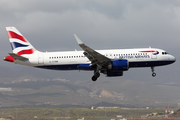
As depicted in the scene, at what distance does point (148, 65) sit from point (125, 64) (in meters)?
6.19

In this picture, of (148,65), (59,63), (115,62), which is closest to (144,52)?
(148,65)

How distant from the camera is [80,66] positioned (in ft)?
179

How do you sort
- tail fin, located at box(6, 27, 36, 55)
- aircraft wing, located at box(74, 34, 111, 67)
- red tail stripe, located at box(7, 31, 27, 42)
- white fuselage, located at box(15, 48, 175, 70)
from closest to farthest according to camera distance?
aircraft wing, located at box(74, 34, 111, 67), white fuselage, located at box(15, 48, 175, 70), tail fin, located at box(6, 27, 36, 55), red tail stripe, located at box(7, 31, 27, 42)

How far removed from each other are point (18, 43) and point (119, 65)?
23598mm

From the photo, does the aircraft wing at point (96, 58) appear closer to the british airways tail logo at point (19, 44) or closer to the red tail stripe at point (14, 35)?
the british airways tail logo at point (19, 44)

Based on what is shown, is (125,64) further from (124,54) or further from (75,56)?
(75,56)

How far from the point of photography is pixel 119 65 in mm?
53094

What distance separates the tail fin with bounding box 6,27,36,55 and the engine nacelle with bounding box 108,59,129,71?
60.0ft

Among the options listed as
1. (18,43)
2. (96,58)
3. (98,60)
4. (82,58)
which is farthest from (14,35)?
(98,60)

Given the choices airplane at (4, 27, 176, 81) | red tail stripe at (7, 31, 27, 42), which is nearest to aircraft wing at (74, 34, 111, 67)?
airplane at (4, 27, 176, 81)

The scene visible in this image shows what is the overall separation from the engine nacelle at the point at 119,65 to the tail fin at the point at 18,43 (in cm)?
1829

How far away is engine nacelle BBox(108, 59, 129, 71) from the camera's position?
5309cm

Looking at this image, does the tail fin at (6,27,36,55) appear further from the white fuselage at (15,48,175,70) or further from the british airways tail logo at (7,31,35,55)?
the white fuselage at (15,48,175,70)

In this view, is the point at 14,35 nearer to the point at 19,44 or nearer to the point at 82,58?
the point at 19,44
